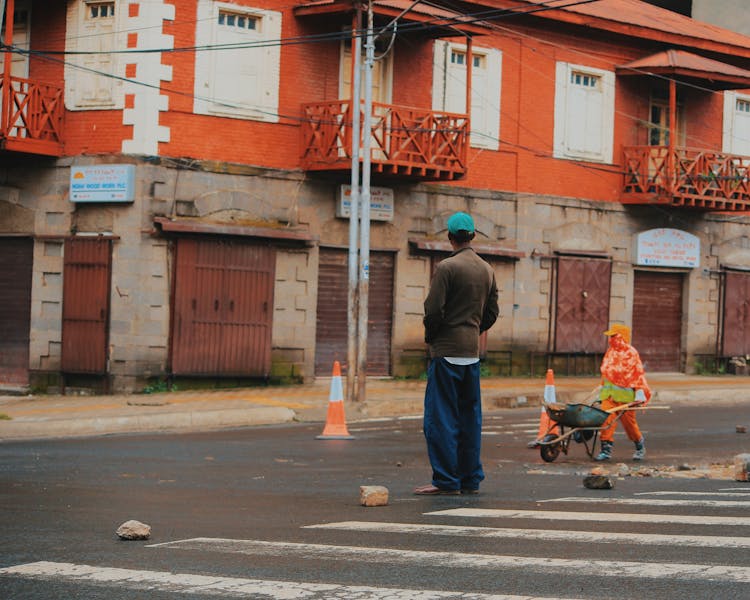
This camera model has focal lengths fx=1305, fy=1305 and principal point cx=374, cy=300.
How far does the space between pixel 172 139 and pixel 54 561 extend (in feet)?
58.1

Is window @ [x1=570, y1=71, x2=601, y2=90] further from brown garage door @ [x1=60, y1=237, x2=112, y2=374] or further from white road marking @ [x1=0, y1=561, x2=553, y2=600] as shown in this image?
white road marking @ [x1=0, y1=561, x2=553, y2=600]

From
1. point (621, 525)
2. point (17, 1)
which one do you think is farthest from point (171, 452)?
point (17, 1)

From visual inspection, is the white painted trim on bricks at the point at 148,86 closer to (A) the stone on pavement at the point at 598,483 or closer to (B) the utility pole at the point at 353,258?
(B) the utility pole at the point at 353,258

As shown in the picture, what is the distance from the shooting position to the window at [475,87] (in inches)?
1083

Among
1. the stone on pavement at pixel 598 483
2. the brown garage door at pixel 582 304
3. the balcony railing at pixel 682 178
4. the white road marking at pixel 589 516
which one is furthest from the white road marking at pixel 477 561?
the balcony railing at pixel 682 178

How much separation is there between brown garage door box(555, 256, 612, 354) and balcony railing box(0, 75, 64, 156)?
38.6 feet

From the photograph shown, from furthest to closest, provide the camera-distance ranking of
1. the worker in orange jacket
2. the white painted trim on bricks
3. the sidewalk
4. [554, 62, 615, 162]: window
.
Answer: [554, 62, 615, 162]: window
the white painted trim on bricks
the sidewalk
the worker in orange jacket

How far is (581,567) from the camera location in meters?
6.23

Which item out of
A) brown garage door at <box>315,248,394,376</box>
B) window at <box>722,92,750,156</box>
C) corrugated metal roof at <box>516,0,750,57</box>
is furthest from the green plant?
window at <box>722,92,750,156</box>

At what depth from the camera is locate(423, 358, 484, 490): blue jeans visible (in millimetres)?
9797

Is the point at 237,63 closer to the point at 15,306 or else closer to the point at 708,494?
the point at 15,306

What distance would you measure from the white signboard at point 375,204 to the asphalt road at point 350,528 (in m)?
11.3

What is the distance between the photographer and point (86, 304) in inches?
936

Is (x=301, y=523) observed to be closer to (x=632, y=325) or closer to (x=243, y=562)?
(x=243, y=562)
